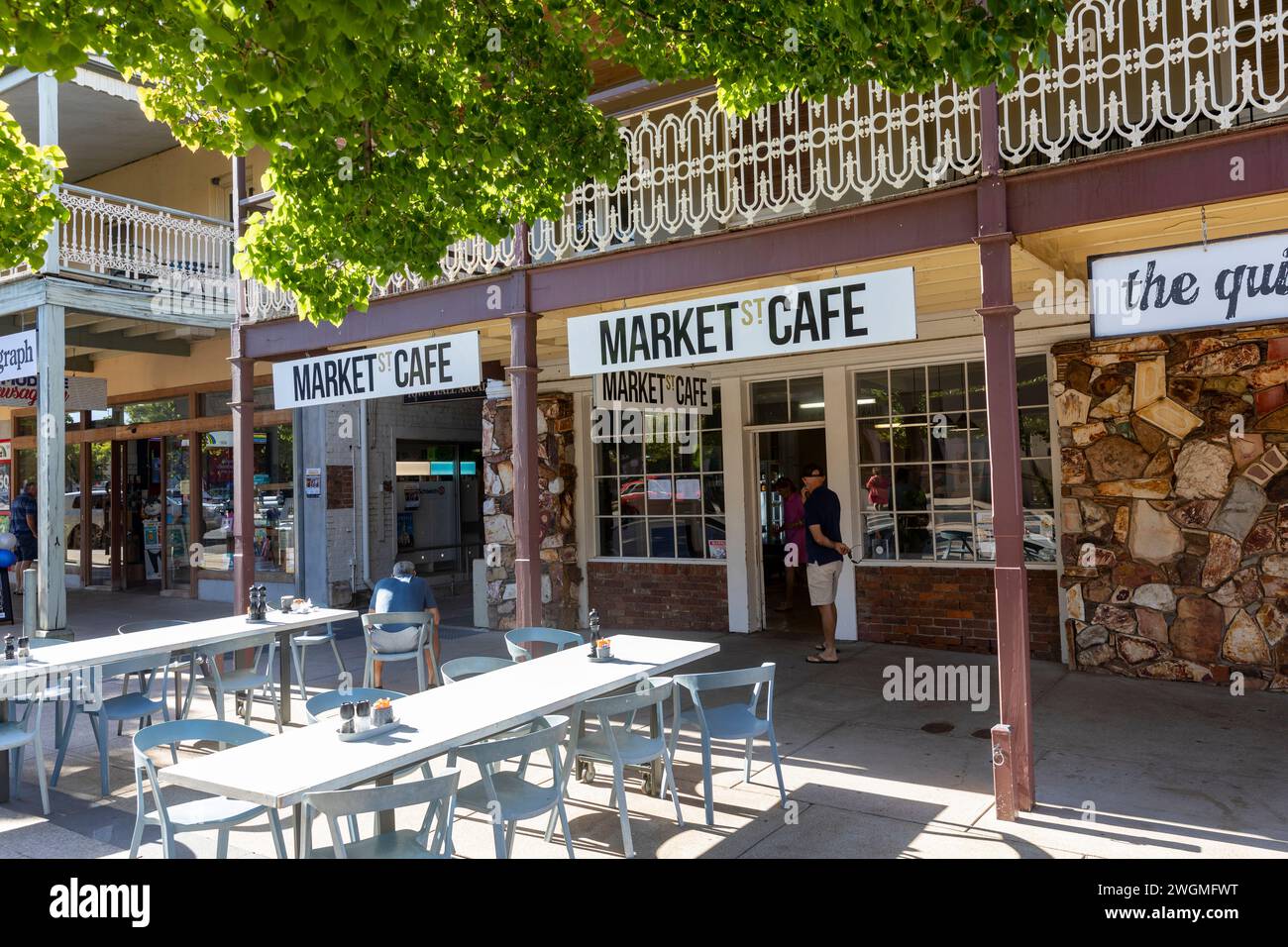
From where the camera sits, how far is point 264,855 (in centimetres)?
459

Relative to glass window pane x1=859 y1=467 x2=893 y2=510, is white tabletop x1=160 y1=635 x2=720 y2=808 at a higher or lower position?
lower

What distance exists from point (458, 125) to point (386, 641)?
12.0 feet

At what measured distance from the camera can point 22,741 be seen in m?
5.21

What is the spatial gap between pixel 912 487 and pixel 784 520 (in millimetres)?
2099

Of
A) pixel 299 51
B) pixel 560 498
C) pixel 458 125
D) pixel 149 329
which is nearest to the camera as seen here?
pixel 299 51

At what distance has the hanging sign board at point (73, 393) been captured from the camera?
13.2 meters

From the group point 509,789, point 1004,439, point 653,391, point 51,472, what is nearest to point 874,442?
point 653,391

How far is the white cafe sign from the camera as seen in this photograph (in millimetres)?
5480

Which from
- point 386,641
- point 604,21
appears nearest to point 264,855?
point 386,641

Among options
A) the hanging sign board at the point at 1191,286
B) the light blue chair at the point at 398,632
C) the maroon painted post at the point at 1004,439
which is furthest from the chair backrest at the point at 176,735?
the hanging sign board at the point at 1191,286

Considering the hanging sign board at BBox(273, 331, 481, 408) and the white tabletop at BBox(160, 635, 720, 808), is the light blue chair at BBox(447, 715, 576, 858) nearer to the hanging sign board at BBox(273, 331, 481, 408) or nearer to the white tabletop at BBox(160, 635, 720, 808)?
the white tabletop at BBox(160, 635, 720, 808)

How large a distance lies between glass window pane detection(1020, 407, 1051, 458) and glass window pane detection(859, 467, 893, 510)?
4.14ft

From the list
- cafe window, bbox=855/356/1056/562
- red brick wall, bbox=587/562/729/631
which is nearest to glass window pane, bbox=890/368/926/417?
cafe window, bbox=855/356/1056/562

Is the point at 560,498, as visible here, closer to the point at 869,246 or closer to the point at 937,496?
the point at 937,496
